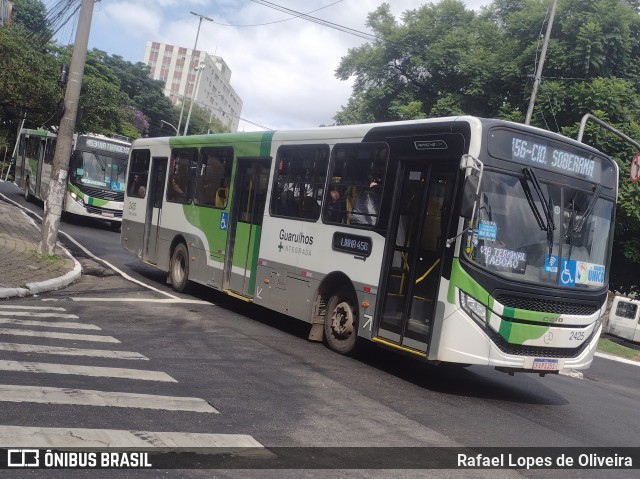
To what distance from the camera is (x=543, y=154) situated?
8086 millimetres

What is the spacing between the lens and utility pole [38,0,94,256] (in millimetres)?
15320

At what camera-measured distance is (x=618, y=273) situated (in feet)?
87.4

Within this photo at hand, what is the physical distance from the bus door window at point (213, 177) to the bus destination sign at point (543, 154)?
607 cm

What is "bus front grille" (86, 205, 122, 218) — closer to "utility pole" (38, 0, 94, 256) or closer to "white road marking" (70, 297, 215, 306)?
"utility pole" (38, 0, 94, 256)

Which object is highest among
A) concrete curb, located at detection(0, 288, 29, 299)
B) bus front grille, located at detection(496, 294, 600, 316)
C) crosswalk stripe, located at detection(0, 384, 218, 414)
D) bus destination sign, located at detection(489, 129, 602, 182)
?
bus destination sign, located at detection(489, 129, 602, 182)

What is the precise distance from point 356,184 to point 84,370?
4454 mm

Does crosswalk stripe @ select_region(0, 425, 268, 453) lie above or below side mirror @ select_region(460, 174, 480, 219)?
below

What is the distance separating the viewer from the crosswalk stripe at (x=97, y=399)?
5680 mm

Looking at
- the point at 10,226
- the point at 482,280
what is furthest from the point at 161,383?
the point at 10,226

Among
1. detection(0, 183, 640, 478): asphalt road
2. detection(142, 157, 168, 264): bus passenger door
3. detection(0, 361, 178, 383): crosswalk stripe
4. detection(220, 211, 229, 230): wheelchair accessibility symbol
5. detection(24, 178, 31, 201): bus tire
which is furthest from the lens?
detection(24, 178, 31, 201): bus tire

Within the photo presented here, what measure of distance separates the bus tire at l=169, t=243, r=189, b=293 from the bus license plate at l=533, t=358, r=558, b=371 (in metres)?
7.89

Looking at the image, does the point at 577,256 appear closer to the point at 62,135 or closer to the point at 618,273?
the point at 62,135

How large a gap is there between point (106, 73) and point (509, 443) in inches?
2279

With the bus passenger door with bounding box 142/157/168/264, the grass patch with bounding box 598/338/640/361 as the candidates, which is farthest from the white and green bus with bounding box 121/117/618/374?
the grass patch with bounding box 598/338/640/361
